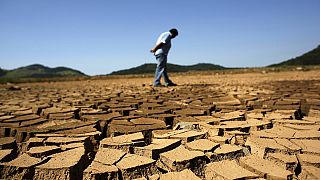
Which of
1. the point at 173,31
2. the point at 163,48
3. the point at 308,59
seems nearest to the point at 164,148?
Result: the point at 163,48

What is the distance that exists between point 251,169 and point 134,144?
30.6 inches

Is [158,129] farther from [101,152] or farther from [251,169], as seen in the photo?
[251,169]

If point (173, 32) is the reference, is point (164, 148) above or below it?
below

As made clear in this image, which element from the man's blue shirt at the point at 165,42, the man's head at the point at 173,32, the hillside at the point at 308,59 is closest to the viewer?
the man's blue shirt at the point at 165,42

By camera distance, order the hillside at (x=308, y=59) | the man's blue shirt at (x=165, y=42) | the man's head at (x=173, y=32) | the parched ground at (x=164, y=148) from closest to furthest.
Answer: the parched ground at (x=164, y=148) → the man's blue shirt at (x=165, y=42) → the man's head at (x=173, y=32) → the hillside at (x=308, y=59)

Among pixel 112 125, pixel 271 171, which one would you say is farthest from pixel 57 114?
pixel 271 171

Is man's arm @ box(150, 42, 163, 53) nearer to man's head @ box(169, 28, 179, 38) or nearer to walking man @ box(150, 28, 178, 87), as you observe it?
walking man @ box(150, 28, 178, 87)

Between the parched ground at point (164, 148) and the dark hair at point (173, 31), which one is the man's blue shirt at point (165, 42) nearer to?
the dark hair at point (173, 31)

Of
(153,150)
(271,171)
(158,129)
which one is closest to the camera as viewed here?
(271,171)

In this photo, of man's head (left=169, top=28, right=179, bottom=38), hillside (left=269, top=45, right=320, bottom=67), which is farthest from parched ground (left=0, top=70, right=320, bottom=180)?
hillside (left=269, top=45, right=320, bottom=67)

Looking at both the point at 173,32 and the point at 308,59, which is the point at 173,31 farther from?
the point at 308,59

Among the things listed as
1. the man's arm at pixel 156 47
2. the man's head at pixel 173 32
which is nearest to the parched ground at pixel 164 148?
the man's arm at pixel 156 47

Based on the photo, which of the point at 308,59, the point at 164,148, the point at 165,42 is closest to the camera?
the point at 164,148

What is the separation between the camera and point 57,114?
3.16 meters
